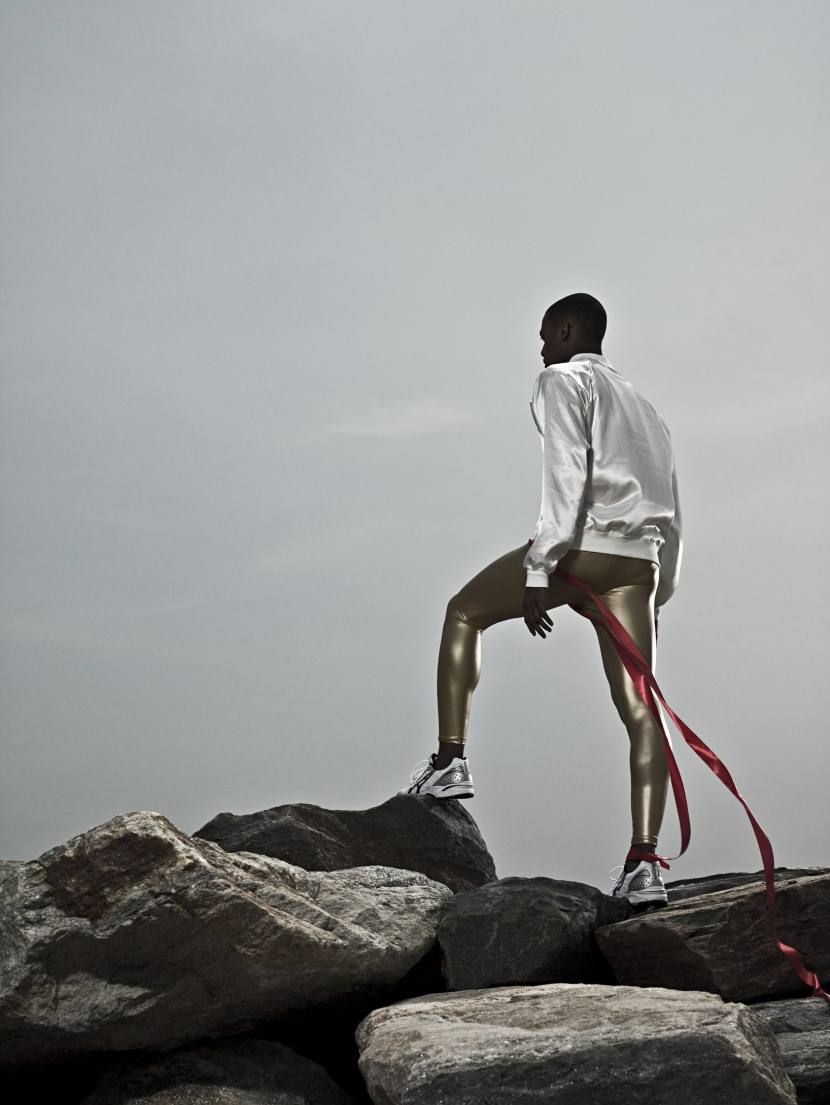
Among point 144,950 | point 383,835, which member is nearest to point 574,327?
point 383,835

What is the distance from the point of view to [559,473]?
4449 mm

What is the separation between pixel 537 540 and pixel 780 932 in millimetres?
1661

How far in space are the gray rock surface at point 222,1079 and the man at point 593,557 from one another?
1442mm

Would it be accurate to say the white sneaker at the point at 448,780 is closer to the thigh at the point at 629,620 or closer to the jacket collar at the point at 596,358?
the thigh at the point at 629,620

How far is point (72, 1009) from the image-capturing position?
9.98ft

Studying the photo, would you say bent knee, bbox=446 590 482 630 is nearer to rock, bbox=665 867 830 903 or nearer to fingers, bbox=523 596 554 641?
fingers, bbox=523 596 554 641

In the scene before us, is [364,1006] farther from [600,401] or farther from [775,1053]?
[600,401]

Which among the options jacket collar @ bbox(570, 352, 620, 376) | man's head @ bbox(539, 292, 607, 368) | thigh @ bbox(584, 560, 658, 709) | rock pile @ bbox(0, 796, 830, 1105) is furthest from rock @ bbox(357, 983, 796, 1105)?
man's head @ bbox(539, 292, 607, 368)

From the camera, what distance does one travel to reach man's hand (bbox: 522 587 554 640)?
14.3 feet

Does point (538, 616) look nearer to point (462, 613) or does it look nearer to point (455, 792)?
point (462, 613)

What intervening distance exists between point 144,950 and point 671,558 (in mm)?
2768

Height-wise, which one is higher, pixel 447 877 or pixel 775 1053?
pixel 447 877

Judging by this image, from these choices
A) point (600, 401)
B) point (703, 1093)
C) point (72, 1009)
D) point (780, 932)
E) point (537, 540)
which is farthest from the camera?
point (600, 401)

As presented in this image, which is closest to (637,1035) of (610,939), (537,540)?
(610,939)
